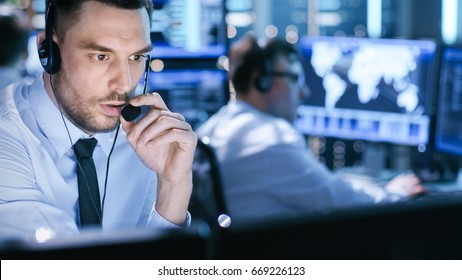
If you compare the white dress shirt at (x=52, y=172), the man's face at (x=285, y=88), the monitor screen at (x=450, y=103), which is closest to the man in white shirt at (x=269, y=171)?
the man's face at (x=285, y=88)

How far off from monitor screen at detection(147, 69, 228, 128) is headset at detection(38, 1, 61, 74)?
1378 millimetres

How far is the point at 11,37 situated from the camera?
2.88m

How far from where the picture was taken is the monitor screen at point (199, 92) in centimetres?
262

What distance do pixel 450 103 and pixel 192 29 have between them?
0.95 meters

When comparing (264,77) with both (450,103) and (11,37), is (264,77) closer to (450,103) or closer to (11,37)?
(450,103)

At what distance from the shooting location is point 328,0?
4.02 metres

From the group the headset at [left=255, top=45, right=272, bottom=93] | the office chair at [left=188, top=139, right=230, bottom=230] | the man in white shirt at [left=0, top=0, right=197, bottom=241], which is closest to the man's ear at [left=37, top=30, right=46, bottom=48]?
the man in white shirt at [left=0, top=0, right=197, bottom=241]

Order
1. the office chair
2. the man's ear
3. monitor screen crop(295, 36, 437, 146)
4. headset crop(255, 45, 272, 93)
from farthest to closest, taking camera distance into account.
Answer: monitor screen crop(295, 36, 437, 146), headset crop(255, 45, 272, 93), the office chair, the man's ear

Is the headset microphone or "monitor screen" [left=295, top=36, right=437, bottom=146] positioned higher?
the headset microphone

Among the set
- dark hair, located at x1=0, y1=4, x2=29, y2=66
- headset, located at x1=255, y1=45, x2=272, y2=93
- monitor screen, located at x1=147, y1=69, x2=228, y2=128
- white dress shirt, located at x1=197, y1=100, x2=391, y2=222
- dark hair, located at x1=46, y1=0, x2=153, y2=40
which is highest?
dark hair, located at x1=46, y1=0, x2=153, y2=40

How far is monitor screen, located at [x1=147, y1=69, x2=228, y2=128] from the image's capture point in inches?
103

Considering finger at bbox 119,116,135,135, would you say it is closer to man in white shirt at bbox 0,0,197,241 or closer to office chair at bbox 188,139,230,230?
man in white shirt at bbox 0,0,197,241
